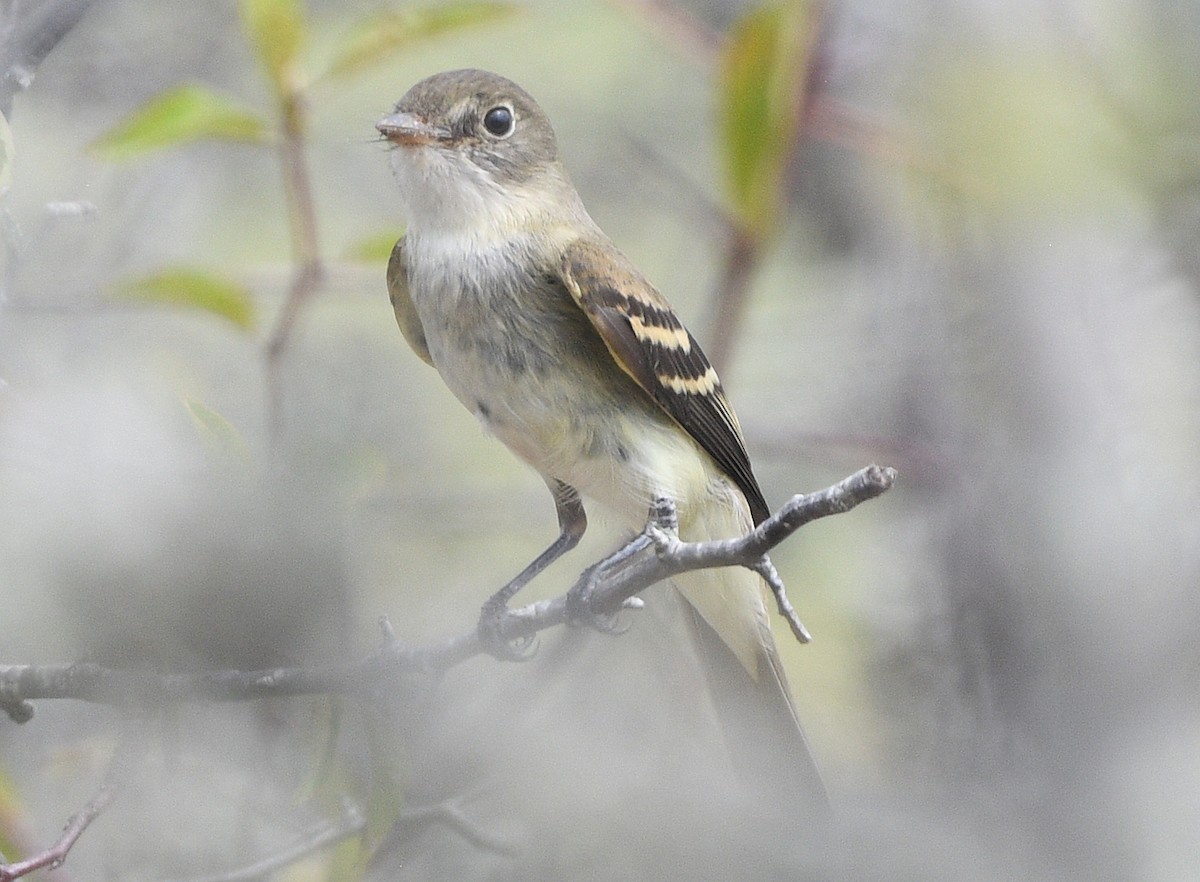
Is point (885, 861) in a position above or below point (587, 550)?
above

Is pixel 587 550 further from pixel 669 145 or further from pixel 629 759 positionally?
pixel 669 145

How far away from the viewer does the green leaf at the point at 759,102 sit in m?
2.17

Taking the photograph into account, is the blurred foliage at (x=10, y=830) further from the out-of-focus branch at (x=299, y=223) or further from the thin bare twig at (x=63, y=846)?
the out-of-focus branch at (x=299, y=223)

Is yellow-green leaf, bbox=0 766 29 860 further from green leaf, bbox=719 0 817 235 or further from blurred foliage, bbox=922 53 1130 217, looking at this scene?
blurred foliage, bbox=922 53 1130 217

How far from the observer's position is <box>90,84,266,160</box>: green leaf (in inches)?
82.0

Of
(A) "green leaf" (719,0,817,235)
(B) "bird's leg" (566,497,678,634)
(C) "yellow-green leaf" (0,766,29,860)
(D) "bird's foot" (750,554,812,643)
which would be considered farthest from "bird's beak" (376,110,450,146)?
(C) "yellow-green leaf" (0,766,29,860)

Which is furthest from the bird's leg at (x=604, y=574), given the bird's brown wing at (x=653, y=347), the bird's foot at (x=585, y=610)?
the bird's brown wing at (x=653, y=347)

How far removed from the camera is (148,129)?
2.08 meters

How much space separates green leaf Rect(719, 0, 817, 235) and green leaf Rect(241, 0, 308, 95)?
2.16 ft

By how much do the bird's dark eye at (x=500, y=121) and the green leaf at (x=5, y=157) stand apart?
3.32 feet

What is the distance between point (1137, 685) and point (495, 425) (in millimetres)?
1942

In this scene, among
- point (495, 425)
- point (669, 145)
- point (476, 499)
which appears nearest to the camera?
point (495, 425)

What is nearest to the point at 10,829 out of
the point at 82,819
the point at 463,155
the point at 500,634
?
the point at 82,819

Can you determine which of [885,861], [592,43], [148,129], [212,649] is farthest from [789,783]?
[592,43]
